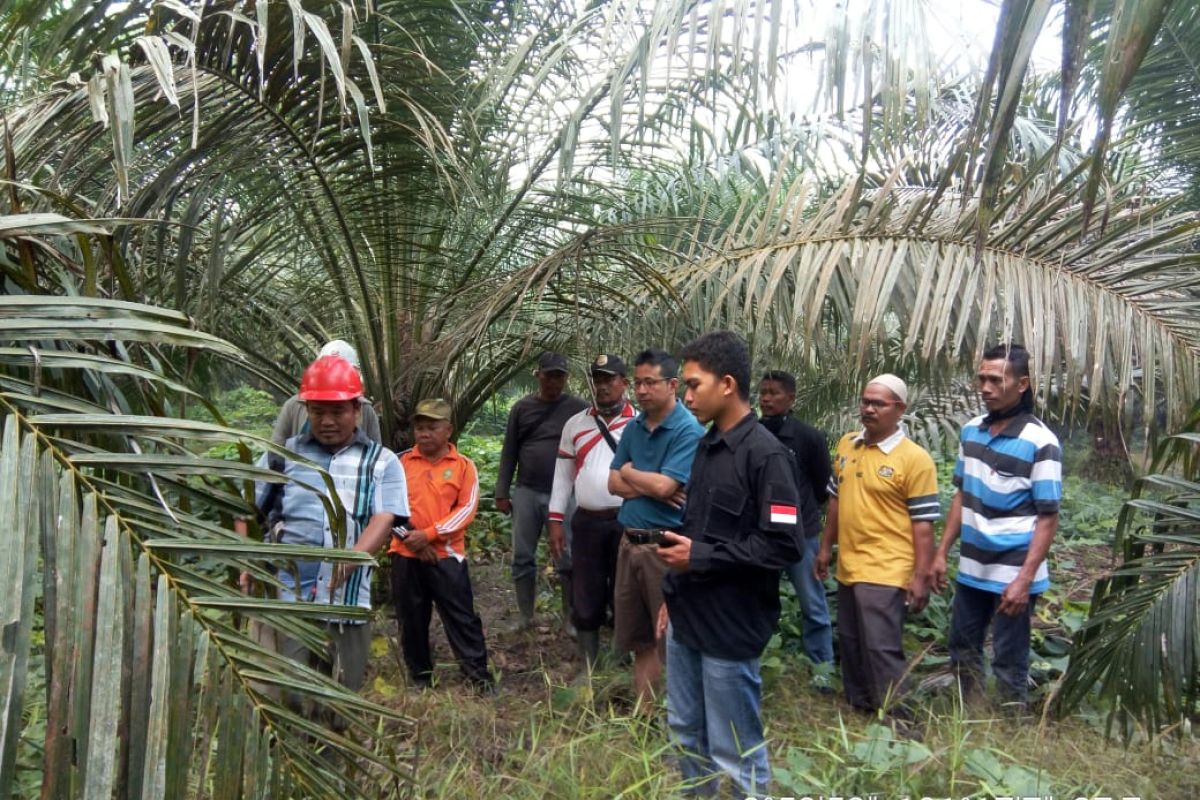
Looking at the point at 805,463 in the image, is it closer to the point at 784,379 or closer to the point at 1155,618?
the point at 784,379

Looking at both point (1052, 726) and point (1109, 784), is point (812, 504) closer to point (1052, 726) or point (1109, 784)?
point (1052, 726)

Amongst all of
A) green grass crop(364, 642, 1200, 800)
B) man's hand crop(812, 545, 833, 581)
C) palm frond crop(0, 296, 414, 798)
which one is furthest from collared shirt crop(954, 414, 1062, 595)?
palm frond crop(0, 296, 414, 798)

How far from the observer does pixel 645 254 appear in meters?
5.05

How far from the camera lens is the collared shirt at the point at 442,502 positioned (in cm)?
405

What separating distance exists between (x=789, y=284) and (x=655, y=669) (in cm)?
185

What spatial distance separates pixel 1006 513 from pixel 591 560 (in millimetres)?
1879

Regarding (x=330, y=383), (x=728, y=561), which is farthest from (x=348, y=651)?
(x=728, y=561)

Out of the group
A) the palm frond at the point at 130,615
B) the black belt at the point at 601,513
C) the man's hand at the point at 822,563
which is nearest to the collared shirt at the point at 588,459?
the black belt at the point at 601,513

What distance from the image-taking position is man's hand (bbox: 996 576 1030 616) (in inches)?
137

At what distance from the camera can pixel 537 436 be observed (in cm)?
511

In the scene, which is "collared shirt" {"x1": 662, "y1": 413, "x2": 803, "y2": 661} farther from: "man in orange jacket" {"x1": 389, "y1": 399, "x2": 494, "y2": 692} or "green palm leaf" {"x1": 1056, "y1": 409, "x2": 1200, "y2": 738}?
"man in orange jacket" {"x1": 389, "y1": 399, "x2": 494, "y2": 692}

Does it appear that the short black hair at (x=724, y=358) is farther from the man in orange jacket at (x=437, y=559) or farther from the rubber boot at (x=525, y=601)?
the rubber boot at (x=525, y=601)

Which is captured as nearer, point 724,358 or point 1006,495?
point 724,358

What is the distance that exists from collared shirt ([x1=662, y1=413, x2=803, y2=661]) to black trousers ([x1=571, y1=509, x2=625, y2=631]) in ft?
4.91
